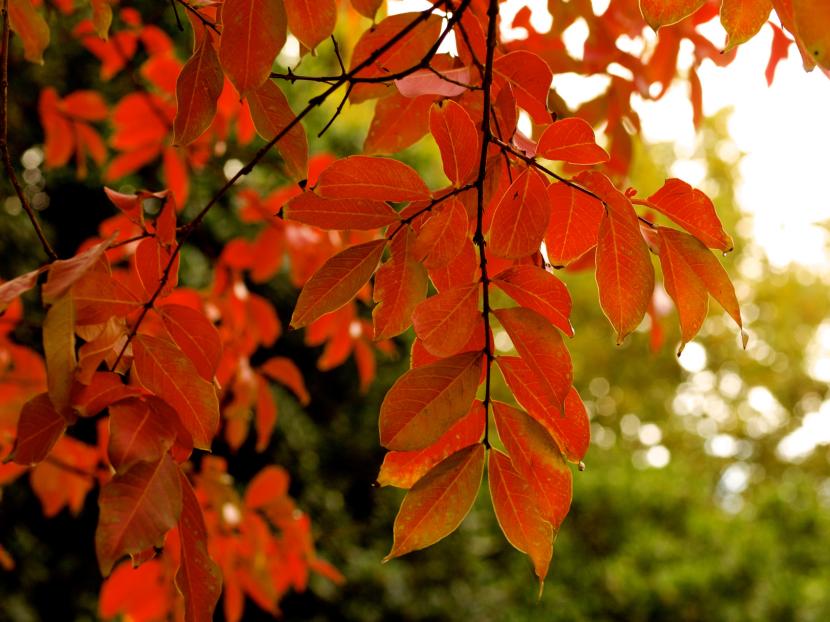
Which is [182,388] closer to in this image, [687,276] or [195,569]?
[195,569]

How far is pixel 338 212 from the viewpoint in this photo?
732mm

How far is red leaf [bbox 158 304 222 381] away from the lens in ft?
2.51

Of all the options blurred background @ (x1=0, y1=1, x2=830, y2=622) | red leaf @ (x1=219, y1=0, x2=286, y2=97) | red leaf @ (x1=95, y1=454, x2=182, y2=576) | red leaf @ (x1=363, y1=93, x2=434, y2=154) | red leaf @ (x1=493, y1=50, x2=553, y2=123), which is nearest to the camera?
red leaf @ (x1=95, y1=454, x2=182, y2=576)

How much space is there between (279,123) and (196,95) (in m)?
0.10

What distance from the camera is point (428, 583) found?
4.09 meters

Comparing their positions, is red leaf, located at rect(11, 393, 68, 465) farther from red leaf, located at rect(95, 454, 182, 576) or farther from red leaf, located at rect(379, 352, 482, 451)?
red leaf, located at rect(379, 352, 482, 451)

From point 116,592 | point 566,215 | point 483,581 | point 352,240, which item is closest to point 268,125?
point 566,215

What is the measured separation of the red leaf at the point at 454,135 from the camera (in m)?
0.72

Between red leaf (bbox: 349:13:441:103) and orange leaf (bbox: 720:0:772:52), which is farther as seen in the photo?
red leaf (bbox: 349:13:441:103)

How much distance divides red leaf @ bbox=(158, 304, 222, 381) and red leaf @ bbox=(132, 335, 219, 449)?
0.06m

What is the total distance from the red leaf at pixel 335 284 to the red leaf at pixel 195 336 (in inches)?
3.6

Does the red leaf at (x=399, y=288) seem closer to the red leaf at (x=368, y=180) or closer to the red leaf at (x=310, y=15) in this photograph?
the red leaf at (x=368, y=180)

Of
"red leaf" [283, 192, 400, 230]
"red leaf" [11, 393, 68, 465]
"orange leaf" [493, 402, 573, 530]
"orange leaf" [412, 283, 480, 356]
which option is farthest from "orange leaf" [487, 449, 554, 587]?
"red leaf" [11, 393, 68, 465]

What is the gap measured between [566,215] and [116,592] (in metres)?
1.61
